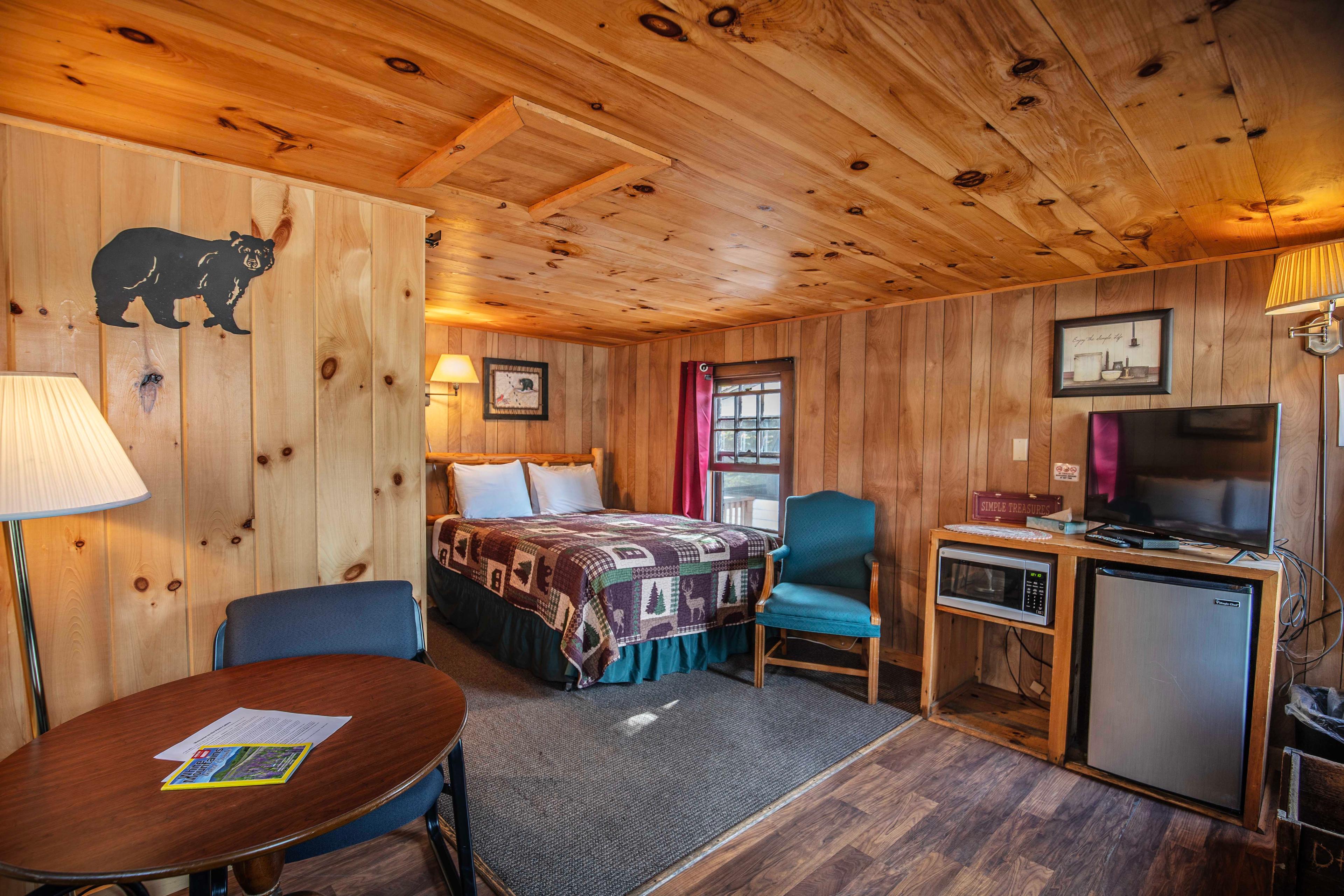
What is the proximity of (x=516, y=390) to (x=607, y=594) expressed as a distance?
271 centimetres

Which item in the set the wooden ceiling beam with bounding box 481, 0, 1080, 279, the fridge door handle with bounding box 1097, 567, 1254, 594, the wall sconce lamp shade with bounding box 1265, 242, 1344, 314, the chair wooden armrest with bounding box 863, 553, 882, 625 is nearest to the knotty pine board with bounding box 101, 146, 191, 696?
the wooden ceiling beam with bounding box 481, 0, 1080, 279

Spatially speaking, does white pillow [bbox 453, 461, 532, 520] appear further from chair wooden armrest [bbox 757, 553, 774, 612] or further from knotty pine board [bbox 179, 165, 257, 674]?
knotty pine board [bbox 179, 165, 257, 674]

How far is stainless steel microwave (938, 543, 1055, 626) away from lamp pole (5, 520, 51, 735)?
3095 millimetres

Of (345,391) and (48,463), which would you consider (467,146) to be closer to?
(345,391)

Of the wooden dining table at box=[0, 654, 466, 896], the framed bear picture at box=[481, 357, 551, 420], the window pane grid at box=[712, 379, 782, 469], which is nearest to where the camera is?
the wooden dining table at box=[0, 654, 466, 896]

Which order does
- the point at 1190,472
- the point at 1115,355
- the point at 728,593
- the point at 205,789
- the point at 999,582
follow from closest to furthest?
the point at 205,789 < the point at 1190,472 < the point at 999,582 < the point at 1115,355 < the point at 728,593

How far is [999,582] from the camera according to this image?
9.01 feet

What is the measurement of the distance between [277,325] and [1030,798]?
10.2ft

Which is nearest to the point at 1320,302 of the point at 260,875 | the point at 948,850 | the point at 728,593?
the point at 948,850

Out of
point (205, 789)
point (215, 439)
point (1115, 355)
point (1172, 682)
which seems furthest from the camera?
point (1115, 355)

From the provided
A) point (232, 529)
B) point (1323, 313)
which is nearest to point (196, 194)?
point (232, 529)

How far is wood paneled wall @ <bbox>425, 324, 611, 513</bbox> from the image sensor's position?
4863mm

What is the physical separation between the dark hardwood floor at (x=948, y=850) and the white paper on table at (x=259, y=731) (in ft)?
2.76

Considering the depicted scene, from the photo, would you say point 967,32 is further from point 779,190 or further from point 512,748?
point 512,748
